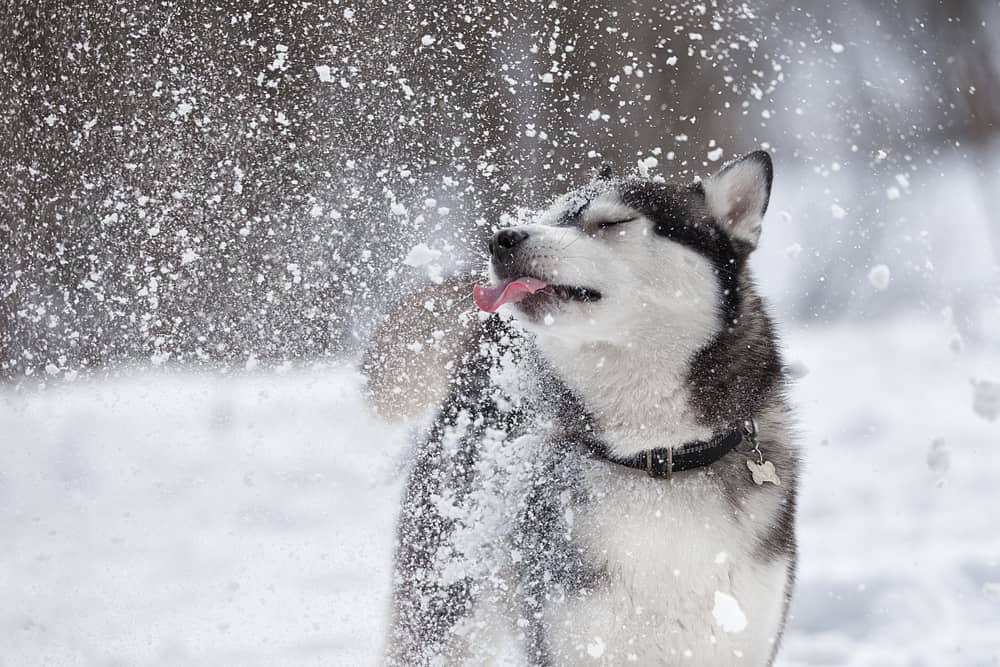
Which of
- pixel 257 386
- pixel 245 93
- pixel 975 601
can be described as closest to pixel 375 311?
pixel 257 386

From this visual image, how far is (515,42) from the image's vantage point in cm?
305

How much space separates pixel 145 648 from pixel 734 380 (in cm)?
174

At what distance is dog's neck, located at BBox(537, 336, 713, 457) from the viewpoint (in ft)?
4.89

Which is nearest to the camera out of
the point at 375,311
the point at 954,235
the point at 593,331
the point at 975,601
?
the point at 593,331

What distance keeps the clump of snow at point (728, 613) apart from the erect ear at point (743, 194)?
0.73 m

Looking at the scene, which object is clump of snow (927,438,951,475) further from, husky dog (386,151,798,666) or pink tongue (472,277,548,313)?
pink tongue (472,277,548,313)

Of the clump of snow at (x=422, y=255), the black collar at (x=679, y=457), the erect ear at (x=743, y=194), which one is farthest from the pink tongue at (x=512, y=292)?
the clump of snow at (x=422, y=255)

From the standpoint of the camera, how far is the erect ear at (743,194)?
1609 mm

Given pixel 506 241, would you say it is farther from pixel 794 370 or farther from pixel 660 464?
pixel 794 370

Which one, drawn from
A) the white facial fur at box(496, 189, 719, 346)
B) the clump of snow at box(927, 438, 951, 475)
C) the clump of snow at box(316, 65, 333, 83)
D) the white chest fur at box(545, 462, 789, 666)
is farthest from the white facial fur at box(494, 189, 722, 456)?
the clump of snow at box(316, 65, 333, 83)

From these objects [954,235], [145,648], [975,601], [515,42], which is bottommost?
[975,601]

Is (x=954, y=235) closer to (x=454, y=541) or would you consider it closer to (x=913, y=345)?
(x=913, y=345)

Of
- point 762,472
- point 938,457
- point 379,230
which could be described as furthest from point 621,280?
point 938,457

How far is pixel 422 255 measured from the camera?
103 inches
